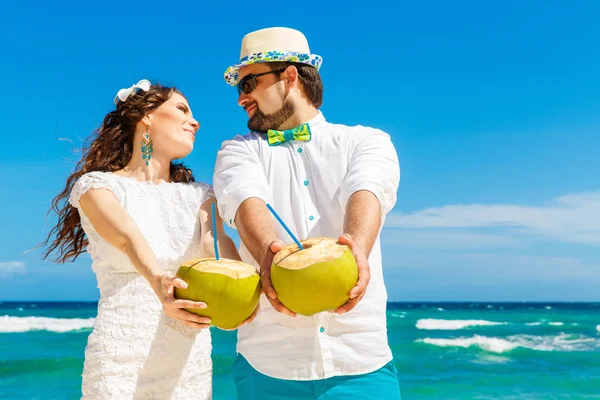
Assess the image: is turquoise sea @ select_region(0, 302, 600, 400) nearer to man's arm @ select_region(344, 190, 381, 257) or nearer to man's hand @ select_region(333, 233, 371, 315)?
man's arm @ select_region(344, 190, 381, 257)

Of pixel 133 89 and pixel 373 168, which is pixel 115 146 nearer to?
pixel 133 89

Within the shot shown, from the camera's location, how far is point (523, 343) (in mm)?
18672

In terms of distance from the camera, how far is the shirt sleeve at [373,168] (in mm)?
2307

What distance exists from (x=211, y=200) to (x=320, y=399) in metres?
1.21

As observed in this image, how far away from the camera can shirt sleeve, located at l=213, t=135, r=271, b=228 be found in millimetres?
2361

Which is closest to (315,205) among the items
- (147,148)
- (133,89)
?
(147,148)

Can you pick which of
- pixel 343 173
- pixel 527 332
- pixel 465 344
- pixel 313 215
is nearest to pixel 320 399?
pixel 313 215

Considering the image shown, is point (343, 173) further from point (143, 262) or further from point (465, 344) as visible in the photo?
point (465, 344)

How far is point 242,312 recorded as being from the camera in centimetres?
206

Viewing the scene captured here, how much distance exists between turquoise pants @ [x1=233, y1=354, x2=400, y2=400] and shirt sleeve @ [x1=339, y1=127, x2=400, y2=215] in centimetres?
60

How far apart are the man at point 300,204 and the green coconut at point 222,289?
59 millimetres

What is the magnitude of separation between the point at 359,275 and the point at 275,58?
1.05 metres

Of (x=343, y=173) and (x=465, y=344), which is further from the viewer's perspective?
(x=465, y=344)

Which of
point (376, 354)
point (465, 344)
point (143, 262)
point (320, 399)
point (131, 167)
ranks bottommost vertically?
point (320, 399)
